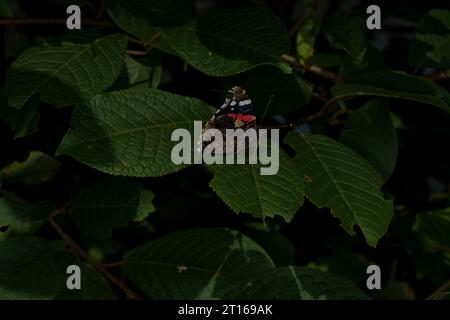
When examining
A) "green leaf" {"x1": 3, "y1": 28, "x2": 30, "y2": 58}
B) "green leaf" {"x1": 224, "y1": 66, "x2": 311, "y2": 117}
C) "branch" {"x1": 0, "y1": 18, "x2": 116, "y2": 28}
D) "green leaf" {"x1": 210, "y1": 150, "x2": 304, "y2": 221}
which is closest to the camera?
"green leaf" {"x1": 210, "y1": 150, "x2": 304, "y2": 221}

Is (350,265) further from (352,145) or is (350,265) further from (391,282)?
(352,145)

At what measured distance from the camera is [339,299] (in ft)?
3.82

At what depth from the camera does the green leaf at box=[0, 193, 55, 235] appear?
50.5 inches

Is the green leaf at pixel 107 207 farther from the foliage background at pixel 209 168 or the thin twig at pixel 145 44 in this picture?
the thin twig at pixel 145 44

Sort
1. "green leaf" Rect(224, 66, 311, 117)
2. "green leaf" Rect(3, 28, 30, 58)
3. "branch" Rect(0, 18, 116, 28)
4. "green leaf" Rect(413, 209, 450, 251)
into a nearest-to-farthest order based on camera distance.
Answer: "green leaf" Rect(224, 66, 311, 117) < "branch" Rect(0, 18, 116, 28) < "green leaf" Rect(3, 28, 30, 58) < "green leaf" Rect(413, 209, 450, 251)

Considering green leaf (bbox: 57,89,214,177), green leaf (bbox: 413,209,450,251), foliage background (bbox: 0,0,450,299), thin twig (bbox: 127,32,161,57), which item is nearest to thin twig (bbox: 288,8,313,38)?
foliage background (bbox: 0,0,450,299)

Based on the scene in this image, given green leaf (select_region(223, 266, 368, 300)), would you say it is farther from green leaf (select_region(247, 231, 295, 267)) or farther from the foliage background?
green leaf (select_region(247, 231, 295, 267))

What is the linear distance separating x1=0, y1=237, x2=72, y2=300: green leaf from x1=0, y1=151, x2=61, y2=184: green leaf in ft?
0.57

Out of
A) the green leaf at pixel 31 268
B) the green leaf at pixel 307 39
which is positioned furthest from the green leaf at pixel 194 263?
the green leaf at pixel 307 39

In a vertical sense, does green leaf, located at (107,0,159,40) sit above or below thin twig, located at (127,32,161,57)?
above

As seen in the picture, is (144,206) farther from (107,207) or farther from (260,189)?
(260,189)

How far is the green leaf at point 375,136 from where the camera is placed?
127 cm

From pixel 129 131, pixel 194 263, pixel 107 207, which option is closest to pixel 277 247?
pixel 194 263

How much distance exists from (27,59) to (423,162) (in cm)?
128
